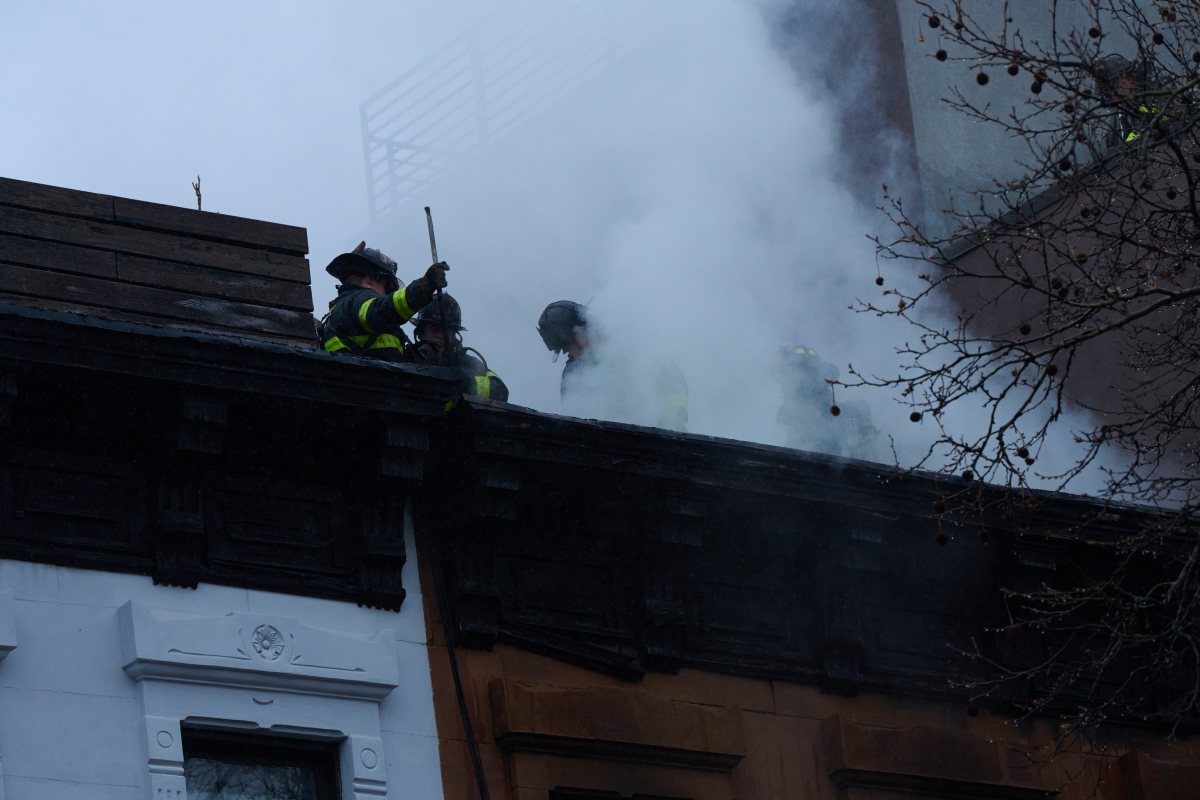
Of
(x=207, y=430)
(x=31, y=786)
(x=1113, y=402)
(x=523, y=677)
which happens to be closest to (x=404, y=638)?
(x=523, y=677)

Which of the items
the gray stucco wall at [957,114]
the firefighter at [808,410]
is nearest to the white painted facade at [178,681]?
the firefighter at [808,410]

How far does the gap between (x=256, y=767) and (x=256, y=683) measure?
373 mm

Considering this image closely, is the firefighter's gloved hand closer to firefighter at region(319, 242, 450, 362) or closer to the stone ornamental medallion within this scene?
firefighter at region(319, 242, 450, 362)

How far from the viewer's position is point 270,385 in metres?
9.36

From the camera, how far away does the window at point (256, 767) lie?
9068mm

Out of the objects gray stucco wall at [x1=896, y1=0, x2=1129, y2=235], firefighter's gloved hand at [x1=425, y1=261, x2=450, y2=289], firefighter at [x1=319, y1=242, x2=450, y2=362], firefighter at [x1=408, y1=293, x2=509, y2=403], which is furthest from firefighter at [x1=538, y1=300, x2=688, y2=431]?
gray stucco wall at [x1=896, y1=0, x2=1129, y2=235]

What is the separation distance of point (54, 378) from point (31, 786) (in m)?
1.72

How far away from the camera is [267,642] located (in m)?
9.25

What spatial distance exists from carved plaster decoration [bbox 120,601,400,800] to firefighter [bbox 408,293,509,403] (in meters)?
1.76

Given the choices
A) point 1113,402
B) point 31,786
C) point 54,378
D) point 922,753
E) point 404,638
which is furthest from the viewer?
point 1113,402

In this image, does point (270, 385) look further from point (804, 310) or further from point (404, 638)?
point (804, 310)

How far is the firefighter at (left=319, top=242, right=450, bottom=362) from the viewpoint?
10.0 metres

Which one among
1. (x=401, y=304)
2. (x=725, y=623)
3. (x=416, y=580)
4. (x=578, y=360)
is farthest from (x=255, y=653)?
(x=578, y=360)

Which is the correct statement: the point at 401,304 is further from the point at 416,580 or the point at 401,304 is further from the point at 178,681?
the point at 178,681
